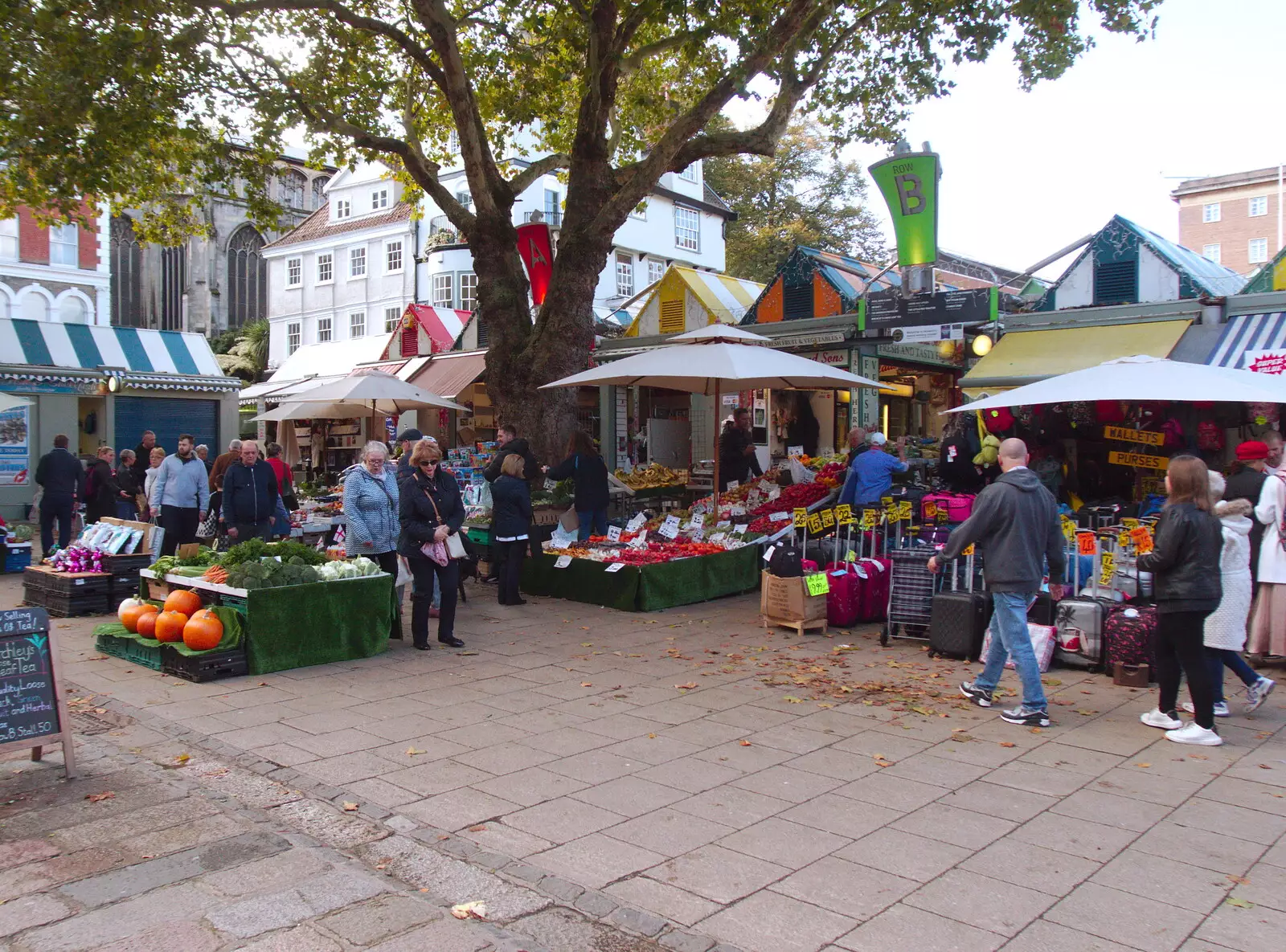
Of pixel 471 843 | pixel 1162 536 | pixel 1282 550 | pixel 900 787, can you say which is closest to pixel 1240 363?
pixel 1282 550

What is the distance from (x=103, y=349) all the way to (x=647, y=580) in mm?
16648

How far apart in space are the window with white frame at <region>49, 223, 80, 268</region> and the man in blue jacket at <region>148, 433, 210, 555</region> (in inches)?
902

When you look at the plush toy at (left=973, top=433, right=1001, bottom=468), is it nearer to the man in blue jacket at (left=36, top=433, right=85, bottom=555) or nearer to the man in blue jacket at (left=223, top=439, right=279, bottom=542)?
the man in blue jacket at (left=223, top=439, right=279, bottom=542)

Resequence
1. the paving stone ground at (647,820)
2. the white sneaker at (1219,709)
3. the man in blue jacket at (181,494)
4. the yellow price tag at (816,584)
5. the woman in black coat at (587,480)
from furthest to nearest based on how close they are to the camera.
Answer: the woman in black coat at (587,480), the man in blue jacket at (181,494), the yellow price tag at (816,584), the white sneaker at (1219,709), the paving stone ground at (647,820)

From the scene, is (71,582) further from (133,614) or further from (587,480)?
(587,480)

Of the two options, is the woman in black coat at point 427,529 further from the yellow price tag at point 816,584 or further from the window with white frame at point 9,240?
the window with white frame at point 9,240

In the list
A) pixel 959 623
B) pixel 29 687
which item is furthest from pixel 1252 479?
pixel 29 687

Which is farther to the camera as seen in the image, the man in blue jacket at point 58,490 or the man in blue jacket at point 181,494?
A: the man in blue jacket at point 58,490

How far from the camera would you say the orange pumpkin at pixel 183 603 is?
A: 739 centimetres

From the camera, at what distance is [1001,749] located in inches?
215

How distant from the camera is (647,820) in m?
4.39

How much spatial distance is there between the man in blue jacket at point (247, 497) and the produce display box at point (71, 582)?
1.33 metres

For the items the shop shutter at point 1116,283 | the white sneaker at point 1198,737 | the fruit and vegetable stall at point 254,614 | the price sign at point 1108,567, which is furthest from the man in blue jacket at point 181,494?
the shop shutter at point 1116,283

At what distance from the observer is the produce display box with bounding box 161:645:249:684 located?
22.6 feet
